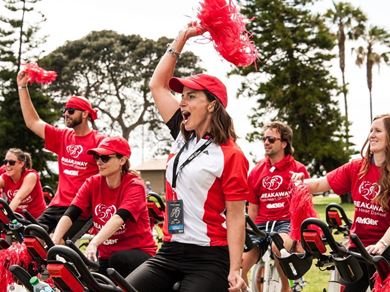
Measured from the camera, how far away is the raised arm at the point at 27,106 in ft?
25.6

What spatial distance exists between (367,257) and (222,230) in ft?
3.98

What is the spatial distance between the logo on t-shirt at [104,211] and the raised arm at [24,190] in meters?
3.03

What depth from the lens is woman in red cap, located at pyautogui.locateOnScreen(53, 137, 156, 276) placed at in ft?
18.6

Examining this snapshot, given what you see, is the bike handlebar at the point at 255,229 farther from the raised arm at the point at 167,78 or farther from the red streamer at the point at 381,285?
the raised arm at the point at 167,78

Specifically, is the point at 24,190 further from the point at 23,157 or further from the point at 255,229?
the point at 255,229

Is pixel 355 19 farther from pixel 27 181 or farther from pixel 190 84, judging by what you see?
pixel 190 84

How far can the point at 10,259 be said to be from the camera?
6.42 meters

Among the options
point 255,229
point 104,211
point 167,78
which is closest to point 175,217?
point 167,78

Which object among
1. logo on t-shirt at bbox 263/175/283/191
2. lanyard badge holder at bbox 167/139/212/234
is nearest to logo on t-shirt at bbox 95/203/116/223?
lanyard badge holder at bbox 167/139/212/234

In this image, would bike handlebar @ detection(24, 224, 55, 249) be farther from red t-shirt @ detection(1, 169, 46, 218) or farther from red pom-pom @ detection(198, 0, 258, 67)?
red t-shirt @ detection(1, 169, 46, 218)

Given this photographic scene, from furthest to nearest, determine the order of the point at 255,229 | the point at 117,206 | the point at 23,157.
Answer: the point at 23,157
the point at 255,229
the point at 117,206

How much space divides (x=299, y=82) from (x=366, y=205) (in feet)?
135

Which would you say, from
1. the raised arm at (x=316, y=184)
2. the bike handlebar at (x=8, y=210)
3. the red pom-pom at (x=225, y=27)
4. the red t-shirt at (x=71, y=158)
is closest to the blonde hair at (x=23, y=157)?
the red t-shirt at (x=71, y=158)

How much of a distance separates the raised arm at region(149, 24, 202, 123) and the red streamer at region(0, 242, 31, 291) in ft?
7.30
